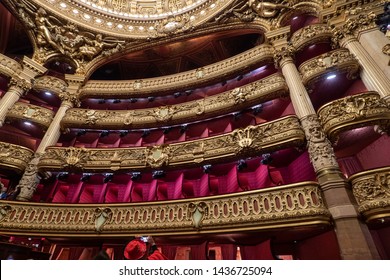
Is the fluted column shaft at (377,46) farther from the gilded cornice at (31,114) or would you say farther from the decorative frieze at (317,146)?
the gilded cornice at (31,114)

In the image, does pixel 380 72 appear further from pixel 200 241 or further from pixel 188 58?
pixel 188 58

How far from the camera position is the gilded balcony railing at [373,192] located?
5316 millimetres

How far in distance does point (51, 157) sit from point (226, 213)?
294 inches

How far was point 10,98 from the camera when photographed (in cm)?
1057

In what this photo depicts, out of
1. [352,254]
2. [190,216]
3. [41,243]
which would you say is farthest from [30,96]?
[352,254]

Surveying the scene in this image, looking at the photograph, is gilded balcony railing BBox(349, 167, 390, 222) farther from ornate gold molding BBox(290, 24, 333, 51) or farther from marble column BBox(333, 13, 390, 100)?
ornate gold molding BBox(290, 24, 333, 51)

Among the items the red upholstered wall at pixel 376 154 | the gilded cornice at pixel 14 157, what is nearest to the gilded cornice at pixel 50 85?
the gilded cornice at pixel 14 157

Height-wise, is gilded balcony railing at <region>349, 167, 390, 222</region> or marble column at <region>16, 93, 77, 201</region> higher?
marble column at <region>16, 93, 77, 201</region>

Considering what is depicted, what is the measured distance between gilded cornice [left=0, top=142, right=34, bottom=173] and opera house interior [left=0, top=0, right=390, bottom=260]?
0.25 ft

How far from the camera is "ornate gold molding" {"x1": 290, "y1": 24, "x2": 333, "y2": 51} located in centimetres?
937

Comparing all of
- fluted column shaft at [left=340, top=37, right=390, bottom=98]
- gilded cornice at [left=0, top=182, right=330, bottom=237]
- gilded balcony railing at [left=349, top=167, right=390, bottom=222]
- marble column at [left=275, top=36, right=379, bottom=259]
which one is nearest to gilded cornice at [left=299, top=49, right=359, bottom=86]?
fluted column shaft at [left=340, top=37, right=390, bottom=98]

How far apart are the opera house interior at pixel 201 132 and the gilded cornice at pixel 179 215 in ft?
0.12

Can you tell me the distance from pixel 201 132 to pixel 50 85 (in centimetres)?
849

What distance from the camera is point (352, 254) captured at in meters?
5.05
